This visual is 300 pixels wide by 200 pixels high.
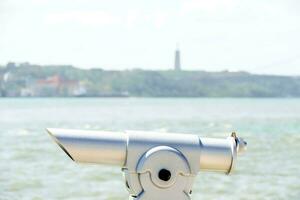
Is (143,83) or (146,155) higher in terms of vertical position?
(143,83)

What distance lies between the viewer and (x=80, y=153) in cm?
251

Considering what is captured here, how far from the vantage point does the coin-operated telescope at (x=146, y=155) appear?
8.12 feet

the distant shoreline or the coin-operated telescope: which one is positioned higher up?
the distant shoreline

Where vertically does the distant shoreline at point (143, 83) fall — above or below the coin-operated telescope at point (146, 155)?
above

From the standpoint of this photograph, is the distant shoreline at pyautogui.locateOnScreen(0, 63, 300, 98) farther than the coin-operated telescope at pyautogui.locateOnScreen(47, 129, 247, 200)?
Yes

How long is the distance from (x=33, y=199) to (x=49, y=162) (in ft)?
21.9

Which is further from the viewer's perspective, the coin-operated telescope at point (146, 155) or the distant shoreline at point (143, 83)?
the distant shoreline at point (143, 83)

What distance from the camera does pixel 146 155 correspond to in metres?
2.47

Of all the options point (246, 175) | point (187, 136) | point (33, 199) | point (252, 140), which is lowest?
point (187, 136)

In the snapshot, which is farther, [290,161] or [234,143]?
[290,161]

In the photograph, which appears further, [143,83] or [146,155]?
[143,83]

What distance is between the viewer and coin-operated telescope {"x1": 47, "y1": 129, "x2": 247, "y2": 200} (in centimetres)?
247

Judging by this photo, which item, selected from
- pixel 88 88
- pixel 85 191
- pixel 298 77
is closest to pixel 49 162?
pixel 85 191

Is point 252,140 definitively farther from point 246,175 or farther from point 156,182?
point 156,182
